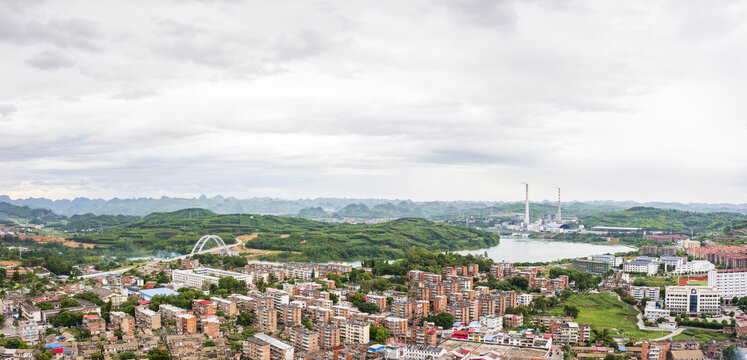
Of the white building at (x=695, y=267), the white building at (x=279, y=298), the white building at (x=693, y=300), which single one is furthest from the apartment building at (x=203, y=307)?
the white building at (x=695, y=267)

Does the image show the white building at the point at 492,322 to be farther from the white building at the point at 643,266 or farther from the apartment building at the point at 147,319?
the white building at the point at 643,266

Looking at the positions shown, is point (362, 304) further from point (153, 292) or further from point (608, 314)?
point (608, 314)

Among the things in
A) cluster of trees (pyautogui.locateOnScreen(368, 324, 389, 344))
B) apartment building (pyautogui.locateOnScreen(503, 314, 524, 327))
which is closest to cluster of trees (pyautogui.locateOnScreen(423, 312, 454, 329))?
apartment building (pyautogui.locateOnScreen(503, 314, 524, 327))

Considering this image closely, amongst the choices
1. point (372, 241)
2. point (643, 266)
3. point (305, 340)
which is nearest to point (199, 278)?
point (305, 340)

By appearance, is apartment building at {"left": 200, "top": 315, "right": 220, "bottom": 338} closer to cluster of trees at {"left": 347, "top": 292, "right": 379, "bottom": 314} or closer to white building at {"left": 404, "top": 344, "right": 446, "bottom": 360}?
cluster of trees at {"left": 347, "top": 292, "right": 379, "bottom": 314}

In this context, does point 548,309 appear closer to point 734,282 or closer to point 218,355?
point 734,282
